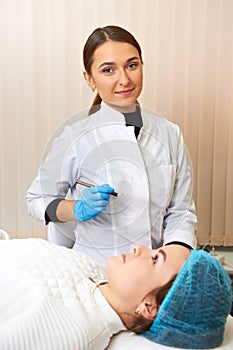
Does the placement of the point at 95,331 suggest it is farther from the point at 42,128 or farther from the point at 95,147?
the point at 42,128

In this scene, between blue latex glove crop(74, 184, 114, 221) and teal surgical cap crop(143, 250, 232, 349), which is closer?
teal surgical cap crop(143, 250, 232, 349)

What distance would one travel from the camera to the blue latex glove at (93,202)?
1439 mm

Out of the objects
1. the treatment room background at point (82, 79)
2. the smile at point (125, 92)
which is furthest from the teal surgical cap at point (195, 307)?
the treatment room background at point (82, 79)

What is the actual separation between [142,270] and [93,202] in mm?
308

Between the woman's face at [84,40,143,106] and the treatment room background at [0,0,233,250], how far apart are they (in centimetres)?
80

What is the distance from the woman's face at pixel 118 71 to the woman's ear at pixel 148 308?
2.19 ft

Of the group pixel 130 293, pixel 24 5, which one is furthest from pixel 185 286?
pixel 24 5

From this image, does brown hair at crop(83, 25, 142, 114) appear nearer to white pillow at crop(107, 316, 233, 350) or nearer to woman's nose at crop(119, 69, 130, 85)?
woman's nose at crop(119, 69, 130, 85)

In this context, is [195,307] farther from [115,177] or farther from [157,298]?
[115,177]

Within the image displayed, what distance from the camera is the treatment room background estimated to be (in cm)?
238

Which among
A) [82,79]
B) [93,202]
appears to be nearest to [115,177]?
[93,202]

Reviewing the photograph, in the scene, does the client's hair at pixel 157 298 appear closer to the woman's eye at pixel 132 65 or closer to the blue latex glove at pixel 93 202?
the blue latex glove at pixel 93 202

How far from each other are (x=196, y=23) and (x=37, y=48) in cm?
74

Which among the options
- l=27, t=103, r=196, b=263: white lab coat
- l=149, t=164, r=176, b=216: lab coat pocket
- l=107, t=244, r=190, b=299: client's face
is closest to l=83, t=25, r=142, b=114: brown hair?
l=27, t=103, r=196, b=263: white lab coat
